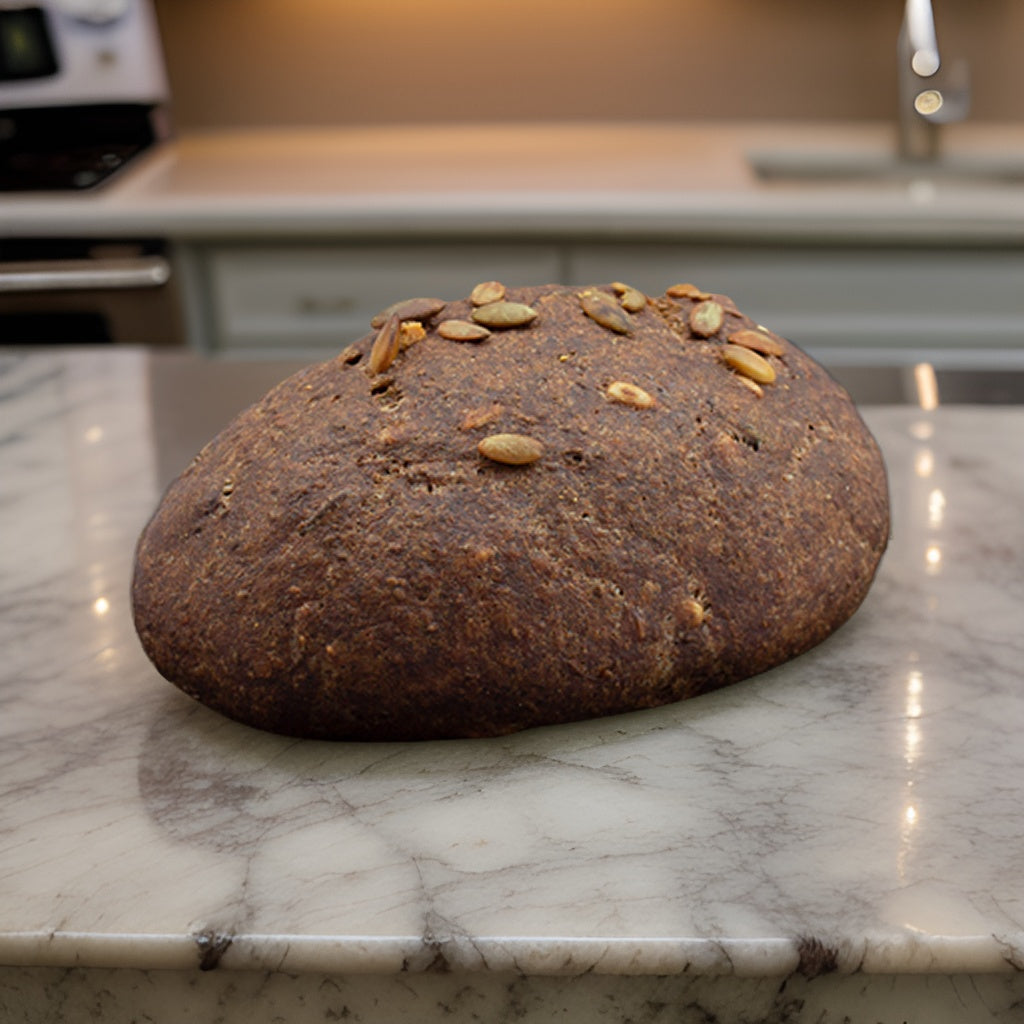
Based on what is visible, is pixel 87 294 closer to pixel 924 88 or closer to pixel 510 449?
pixel 510 449

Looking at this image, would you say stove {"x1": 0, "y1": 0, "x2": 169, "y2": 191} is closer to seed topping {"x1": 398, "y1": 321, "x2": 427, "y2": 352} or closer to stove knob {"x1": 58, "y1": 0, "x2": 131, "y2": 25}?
stove knob {"x1": 58, "y1": 0, "x2": 131, "y2": 25}

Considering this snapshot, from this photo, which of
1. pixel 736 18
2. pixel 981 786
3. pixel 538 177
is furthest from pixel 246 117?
pixel 981 786

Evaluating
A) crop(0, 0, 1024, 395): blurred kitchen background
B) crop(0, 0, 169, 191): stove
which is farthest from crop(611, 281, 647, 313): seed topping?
crop(0, 0, 169, 191): stove

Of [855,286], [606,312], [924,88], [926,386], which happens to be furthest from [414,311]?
[924,88]

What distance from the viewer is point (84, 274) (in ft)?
6.75

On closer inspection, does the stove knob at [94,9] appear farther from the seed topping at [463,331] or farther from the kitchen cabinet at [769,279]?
the seed topping at [463,331]

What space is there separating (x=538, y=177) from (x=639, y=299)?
128 centimetres

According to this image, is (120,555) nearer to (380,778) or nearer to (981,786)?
(380,778)

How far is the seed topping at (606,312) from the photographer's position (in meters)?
0.94

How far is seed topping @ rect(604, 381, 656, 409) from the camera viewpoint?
88 cm

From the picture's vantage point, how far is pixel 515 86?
8.92 feet

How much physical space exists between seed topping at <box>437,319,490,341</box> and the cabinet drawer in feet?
3.55

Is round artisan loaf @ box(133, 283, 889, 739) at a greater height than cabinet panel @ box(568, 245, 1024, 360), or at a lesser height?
greater

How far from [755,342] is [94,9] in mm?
1880
